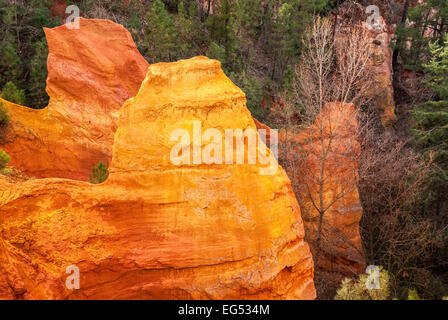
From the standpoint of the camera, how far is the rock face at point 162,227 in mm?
7828

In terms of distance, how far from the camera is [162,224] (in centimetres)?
828

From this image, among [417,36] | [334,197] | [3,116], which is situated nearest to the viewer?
[3,116]

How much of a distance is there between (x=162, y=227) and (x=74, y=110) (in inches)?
310

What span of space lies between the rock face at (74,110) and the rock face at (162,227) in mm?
5551

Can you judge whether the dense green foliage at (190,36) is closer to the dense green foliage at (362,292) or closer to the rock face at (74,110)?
the rock face at (74,110)

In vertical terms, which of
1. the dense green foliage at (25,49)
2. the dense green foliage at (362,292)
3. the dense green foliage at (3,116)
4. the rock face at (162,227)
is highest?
the dense green foliage at (25,49)

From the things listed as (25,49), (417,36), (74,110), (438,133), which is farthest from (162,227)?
(417,36)

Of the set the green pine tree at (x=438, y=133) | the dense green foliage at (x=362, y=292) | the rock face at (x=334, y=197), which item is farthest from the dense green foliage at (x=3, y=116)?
the green pine tree at (x=438, y=133)

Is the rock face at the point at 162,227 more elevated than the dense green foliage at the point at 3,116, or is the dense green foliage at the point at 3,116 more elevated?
the dense green foliage at the point at 3,116

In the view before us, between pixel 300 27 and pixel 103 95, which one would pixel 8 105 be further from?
pixel 300 27

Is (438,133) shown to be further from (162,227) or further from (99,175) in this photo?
(99,175)

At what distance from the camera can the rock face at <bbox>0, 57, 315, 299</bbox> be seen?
25.7ft

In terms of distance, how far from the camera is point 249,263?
8227mm
